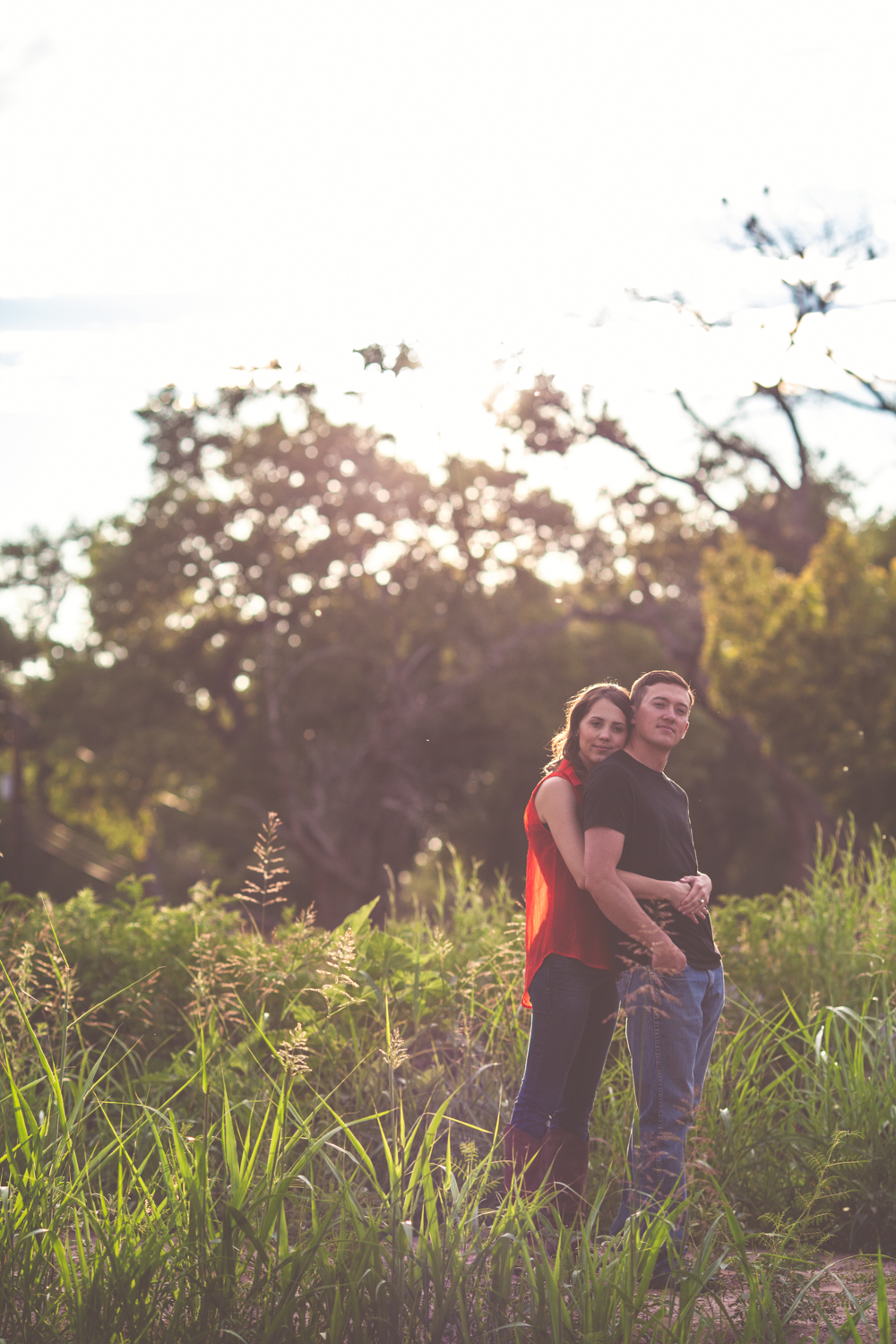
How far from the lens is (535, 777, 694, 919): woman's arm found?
3.01 meters

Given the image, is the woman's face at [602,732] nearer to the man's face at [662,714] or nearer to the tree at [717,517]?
the man's face at [662,714]

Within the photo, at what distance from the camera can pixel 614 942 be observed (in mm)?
3174

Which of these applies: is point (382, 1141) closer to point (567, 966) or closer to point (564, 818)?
point (567, 966)

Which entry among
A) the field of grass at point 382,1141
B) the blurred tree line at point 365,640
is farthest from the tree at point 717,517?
the field of grass at point 382,1141

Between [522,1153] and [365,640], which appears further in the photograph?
[365,640]

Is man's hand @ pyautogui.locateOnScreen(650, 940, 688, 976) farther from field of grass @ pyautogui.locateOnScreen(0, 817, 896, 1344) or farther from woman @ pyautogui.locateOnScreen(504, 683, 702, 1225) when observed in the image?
field of grass @ pyautogui.locateOnScreen(0, 817, 896, 1344)

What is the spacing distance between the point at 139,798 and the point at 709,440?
1512cm

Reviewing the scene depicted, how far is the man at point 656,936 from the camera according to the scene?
2883 millimetres

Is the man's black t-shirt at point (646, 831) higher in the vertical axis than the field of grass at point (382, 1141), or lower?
higher

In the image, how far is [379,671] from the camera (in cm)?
2197

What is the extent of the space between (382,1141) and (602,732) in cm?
188

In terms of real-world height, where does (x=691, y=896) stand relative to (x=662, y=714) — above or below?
below

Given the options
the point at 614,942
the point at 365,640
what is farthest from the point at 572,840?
the point at 365,640

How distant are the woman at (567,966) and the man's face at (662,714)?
0.36 ft
